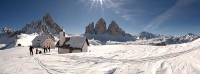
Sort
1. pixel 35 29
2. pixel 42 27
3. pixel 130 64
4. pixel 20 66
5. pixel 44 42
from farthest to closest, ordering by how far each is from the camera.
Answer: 1. pixel 35 29
2. pixel 42 27
3. pixel 44 42
4. pixel 20 66
5. pixel 130 64

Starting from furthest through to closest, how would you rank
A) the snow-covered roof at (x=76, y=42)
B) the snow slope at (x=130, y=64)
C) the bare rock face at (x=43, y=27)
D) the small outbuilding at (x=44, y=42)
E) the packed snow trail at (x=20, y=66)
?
the bare rock face at (x=43, y=27) → the small outbuilding at (x=44, y=42) → the snow-covered roof at (x=76, y=42) → the packed snow trail at (x=20, y=66) → the snow slope at (x=130, y=64)

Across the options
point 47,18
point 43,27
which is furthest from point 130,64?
point 47,18

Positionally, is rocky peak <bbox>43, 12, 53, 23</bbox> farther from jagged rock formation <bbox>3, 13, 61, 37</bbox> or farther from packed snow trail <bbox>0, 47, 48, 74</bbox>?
packed snow trail <bbox>0, 47, 48, 74</bbox>

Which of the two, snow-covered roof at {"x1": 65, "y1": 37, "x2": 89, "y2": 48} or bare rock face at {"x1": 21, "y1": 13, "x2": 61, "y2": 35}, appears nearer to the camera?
snow-covered roof at {"x1": 65, "y1": 37, "x2": 89, "y2": 48}

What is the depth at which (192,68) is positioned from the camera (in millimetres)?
6219

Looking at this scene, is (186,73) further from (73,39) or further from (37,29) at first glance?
(37,29)

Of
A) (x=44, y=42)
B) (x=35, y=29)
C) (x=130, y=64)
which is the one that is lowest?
(x=130, y=64)

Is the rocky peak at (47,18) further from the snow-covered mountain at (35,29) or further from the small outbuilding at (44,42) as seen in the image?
the small outbuilding at (44,42)

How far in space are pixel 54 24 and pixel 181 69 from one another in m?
201

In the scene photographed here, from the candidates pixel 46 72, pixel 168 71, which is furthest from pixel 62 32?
pixel 168 71

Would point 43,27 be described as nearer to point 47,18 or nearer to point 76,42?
point 47,18

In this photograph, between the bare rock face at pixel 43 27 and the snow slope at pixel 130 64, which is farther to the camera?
the bare rock face at pixel 43 27

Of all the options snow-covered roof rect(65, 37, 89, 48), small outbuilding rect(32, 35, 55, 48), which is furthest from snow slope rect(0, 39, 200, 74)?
small outbuilding rect(32, 35, 55, 48)

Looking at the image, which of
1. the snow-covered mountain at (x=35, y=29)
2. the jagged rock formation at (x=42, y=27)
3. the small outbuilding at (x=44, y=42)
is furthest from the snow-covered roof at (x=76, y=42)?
the snow-covered mountain at (x=35, y=29)
